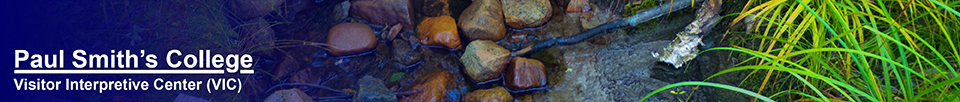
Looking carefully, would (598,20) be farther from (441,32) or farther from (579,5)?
(441,32)

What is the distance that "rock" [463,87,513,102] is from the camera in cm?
185

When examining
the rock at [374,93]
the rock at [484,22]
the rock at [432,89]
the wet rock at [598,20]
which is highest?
the wet rock at [598,20]

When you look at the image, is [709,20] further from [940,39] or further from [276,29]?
[276,29]

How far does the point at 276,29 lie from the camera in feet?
7.99

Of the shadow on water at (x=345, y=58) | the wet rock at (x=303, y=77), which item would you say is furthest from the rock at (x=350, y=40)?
the wet rock at (x=303, y=77)

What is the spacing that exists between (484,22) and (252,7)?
3.99 feet

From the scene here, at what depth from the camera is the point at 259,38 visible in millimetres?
2266

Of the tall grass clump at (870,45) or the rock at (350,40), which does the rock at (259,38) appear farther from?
the tall grass clump at (870,45)

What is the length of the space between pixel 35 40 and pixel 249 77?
75cm

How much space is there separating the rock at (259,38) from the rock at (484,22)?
0.93 meters

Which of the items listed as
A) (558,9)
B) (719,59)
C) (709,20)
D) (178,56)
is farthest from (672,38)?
(178,56)

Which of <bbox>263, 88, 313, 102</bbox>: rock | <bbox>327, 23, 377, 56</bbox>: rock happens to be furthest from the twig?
<bbox>263, 88, 313, 102</bbox>: rock

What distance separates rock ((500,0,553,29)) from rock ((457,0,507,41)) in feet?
0.15

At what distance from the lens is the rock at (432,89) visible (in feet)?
6.45
